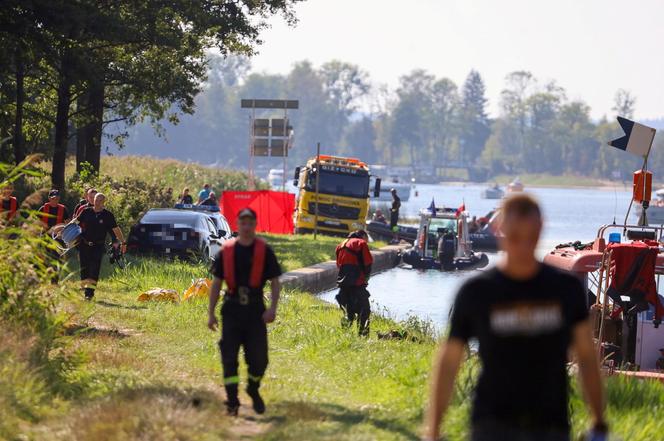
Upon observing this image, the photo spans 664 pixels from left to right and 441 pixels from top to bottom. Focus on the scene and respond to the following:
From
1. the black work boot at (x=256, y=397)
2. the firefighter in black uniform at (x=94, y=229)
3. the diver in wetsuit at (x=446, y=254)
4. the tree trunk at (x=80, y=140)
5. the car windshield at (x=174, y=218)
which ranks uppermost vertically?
the tree trunk at (x=80, y=140)

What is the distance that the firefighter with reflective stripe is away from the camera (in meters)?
17.7

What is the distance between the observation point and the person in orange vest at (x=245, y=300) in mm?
10258

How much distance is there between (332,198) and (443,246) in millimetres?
6937

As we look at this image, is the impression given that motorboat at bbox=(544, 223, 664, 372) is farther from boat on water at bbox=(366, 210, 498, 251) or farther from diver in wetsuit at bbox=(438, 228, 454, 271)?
boat on water at bbox=(366, 210, 498, 251)

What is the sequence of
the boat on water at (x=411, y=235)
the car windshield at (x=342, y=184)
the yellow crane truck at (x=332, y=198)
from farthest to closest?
the boat on water at (x=411, y=235), the car windshield at (x=342, y=184), the yellow crane truck at (x=332, y=198)

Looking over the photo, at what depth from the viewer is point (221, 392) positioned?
1184 centimetres

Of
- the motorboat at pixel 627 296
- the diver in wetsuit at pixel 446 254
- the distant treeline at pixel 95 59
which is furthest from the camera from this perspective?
the diver in wetsuit at pixel 446 254

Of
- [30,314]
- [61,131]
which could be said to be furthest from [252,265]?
[61,131]

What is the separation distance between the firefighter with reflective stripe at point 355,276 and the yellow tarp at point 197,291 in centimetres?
311

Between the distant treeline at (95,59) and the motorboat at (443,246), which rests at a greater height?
the distant treeline at (95,59)

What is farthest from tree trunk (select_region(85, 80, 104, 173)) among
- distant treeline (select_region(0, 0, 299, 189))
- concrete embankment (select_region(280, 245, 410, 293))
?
concrete embankment (select_region(280, 245, 410, 293))

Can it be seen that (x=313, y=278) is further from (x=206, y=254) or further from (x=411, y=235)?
(x=411, y=235)

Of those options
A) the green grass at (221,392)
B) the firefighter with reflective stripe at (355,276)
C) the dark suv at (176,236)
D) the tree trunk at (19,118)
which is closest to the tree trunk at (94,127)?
the tree trunk at (19,118)

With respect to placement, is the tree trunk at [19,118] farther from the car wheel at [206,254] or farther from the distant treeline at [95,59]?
the car wheel at [206,254]
